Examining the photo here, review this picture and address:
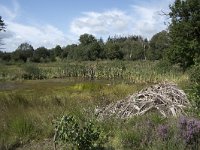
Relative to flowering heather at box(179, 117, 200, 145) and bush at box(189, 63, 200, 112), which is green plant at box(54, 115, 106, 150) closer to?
flowering heather at box(179, 117, 200, 145)

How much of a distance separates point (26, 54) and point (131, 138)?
7392 centimetres

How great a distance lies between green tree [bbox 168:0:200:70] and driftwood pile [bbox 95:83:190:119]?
19.8 m

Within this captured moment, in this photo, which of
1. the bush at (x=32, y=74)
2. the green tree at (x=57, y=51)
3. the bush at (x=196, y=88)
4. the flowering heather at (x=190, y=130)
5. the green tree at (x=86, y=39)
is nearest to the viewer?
the flowering heather at (x=190, y=130)

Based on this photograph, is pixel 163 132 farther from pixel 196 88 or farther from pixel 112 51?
pixel 112 51

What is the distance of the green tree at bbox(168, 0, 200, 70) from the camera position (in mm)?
31609

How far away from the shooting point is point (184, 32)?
106ft

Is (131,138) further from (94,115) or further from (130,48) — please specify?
(130,48)

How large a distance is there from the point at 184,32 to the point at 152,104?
72.7 ft

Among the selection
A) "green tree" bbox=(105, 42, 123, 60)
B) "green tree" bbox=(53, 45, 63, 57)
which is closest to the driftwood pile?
"green tree" bbox=(105, 42, 123, 60)

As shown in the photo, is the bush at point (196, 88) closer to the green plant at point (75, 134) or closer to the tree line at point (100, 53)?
the green plant at point (75, 134)

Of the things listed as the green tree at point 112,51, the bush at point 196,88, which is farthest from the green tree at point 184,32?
the green tree at point 112,51

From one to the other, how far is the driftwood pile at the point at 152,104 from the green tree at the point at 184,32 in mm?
19756

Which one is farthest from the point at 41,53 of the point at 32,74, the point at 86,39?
the point at 32,74

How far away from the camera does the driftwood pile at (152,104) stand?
1059 centimetres
